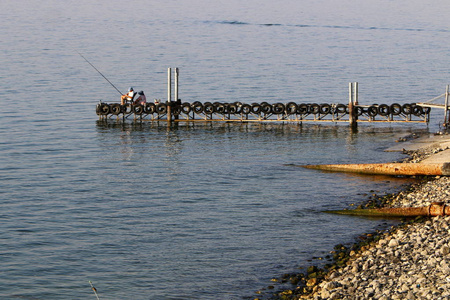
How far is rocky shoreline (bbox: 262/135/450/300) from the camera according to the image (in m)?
15.2

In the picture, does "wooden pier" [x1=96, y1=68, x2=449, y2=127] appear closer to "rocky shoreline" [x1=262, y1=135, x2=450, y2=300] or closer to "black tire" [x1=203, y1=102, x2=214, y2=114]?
"black tire" [x1=203, y1=102, x2=214, y2=114]

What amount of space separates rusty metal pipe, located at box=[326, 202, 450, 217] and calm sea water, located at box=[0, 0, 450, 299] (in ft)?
2.29

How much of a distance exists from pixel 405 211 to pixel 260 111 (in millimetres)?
22412

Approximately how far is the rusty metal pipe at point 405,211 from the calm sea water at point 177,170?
70 cm

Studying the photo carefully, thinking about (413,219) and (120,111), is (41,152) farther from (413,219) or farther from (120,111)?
(413,219)

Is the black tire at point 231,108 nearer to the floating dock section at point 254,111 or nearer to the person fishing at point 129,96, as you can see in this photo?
the floating dock section at point 254,111

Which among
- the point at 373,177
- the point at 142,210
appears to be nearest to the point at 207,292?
the point at 142,210

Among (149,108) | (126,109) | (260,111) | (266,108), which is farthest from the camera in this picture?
(126,109)

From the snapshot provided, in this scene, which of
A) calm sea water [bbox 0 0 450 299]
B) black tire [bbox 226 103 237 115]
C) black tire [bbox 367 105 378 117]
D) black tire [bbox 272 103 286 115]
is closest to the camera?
calm sea water [bbox 0 0 450 299]

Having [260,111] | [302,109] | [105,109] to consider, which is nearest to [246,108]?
[260,111]

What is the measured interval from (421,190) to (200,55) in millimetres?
61205

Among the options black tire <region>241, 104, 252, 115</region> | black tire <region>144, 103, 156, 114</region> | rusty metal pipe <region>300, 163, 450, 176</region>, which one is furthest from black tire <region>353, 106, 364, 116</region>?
black tire <region>144, 103, 156, 114</region>

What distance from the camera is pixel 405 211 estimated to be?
2300 cm

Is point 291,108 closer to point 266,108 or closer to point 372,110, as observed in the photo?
point 266,108
